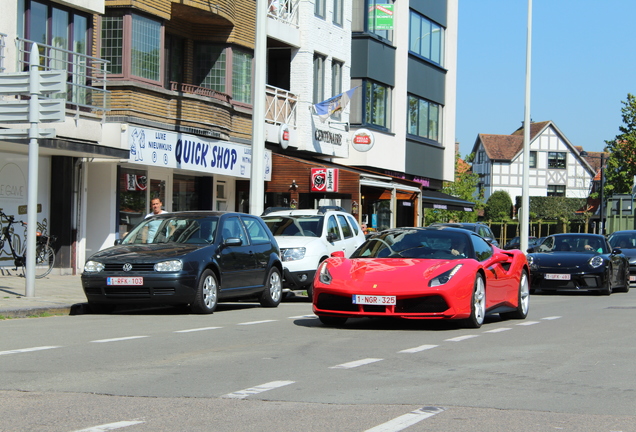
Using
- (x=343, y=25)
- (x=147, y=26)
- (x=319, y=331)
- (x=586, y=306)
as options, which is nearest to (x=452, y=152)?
(x=343, y=25)

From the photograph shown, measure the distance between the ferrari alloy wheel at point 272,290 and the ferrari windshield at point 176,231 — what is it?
1.70 meters

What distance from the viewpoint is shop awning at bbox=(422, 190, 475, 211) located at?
41969mm

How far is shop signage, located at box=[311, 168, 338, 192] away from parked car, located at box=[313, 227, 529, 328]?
15.7 m

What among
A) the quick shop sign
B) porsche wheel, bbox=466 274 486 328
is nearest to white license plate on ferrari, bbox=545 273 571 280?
the quick shop sign

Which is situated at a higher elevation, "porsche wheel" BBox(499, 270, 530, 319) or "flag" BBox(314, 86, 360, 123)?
"flag" BBox(314, 86, 360, 123)

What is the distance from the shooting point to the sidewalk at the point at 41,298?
563 inches

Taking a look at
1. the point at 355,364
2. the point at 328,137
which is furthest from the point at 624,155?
the point at 355,364

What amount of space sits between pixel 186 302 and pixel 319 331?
324 centimetres

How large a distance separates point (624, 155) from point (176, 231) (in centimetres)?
5654

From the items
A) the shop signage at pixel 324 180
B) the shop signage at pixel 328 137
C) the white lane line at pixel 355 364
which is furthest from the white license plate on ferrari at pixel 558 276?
the white lane line at pixel 355 364

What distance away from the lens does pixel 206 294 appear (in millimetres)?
15195

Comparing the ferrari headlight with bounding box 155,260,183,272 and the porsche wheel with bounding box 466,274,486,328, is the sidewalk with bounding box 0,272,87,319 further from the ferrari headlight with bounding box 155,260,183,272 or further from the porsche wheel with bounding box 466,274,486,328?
the porsche wheel with bounding box 466,274,486,328

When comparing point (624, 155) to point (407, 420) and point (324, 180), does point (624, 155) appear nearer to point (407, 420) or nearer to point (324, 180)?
point (324, 180)

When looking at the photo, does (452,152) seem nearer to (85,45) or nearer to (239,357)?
(85,45)
